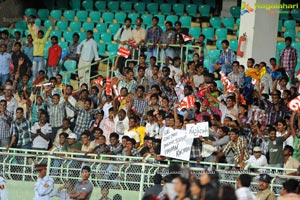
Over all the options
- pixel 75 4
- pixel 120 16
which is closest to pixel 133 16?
pixel 120 16

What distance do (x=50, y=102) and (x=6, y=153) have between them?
13.2 feet

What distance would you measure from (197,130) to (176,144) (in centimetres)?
46

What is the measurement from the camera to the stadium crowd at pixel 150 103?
2209 centimetres

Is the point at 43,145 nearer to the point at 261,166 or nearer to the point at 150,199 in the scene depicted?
the point at 261,166

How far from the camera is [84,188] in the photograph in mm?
20922

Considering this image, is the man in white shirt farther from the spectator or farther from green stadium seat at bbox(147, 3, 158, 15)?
the spectator

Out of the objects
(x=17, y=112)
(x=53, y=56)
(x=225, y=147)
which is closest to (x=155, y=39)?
(x=53, y=56)

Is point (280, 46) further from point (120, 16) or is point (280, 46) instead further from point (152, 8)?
point (120, 16)

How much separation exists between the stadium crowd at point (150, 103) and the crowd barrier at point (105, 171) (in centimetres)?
34

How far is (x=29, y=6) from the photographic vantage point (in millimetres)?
33969

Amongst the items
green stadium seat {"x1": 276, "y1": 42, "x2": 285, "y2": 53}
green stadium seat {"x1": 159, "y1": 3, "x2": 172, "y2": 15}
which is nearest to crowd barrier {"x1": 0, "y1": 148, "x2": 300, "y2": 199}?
green stadium seat {"x1": 276, "y1": 42, "x2": 285, "y2": 53}

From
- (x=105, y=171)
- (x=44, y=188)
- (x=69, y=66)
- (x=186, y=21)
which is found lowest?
(x=44, y=188)

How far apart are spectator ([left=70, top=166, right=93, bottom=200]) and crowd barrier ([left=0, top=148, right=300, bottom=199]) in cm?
23

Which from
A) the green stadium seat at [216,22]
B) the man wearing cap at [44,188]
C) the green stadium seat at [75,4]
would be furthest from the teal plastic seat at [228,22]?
the man wearing cap at [44,188]
